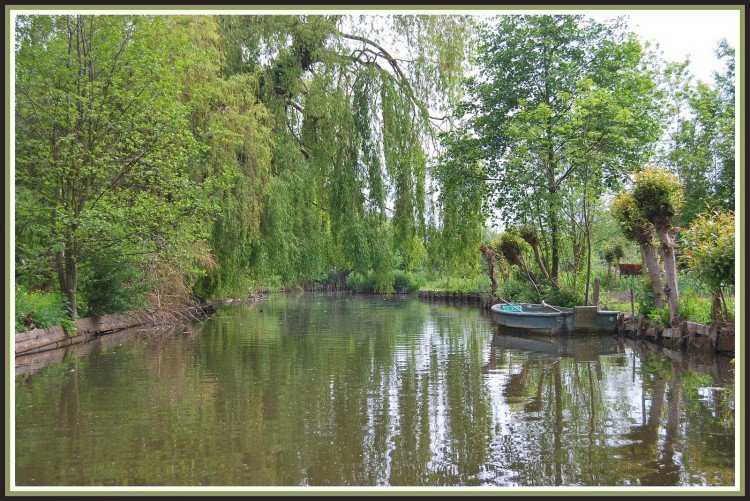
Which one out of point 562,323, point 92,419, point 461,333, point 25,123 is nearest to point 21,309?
point 25,123

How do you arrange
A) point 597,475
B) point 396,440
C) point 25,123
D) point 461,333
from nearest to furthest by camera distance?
1. point 597,475
2. point 396,440
3. point 25,123
4. point 461,333

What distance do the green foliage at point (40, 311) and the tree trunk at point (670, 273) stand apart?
1227 cm

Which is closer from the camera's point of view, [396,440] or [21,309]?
[396,440]

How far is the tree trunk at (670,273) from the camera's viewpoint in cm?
1170

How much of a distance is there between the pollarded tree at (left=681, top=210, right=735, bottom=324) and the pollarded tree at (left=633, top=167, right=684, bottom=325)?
5.66 feet

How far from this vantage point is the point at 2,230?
4582 millimetres

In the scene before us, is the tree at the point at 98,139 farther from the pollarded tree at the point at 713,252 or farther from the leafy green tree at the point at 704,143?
the leafy green tree at the point at 704,143

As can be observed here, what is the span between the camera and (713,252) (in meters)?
8.92

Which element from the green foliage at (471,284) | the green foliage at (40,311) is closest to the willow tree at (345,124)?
the green foliage at (40,311)

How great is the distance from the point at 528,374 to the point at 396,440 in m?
4.27

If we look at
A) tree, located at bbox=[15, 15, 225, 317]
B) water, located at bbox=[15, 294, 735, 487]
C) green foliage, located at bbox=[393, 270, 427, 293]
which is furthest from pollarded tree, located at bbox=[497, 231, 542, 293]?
green foliage, located at bbox=[393, 270, 427, 293]

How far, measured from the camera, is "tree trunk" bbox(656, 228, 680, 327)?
11.7m

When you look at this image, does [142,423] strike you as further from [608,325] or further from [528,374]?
[608,325]

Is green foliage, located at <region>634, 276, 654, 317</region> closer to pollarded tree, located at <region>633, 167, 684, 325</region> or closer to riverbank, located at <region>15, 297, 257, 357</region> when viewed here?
pollarded tree, located at <region>633, 167, 684, 325</region>
